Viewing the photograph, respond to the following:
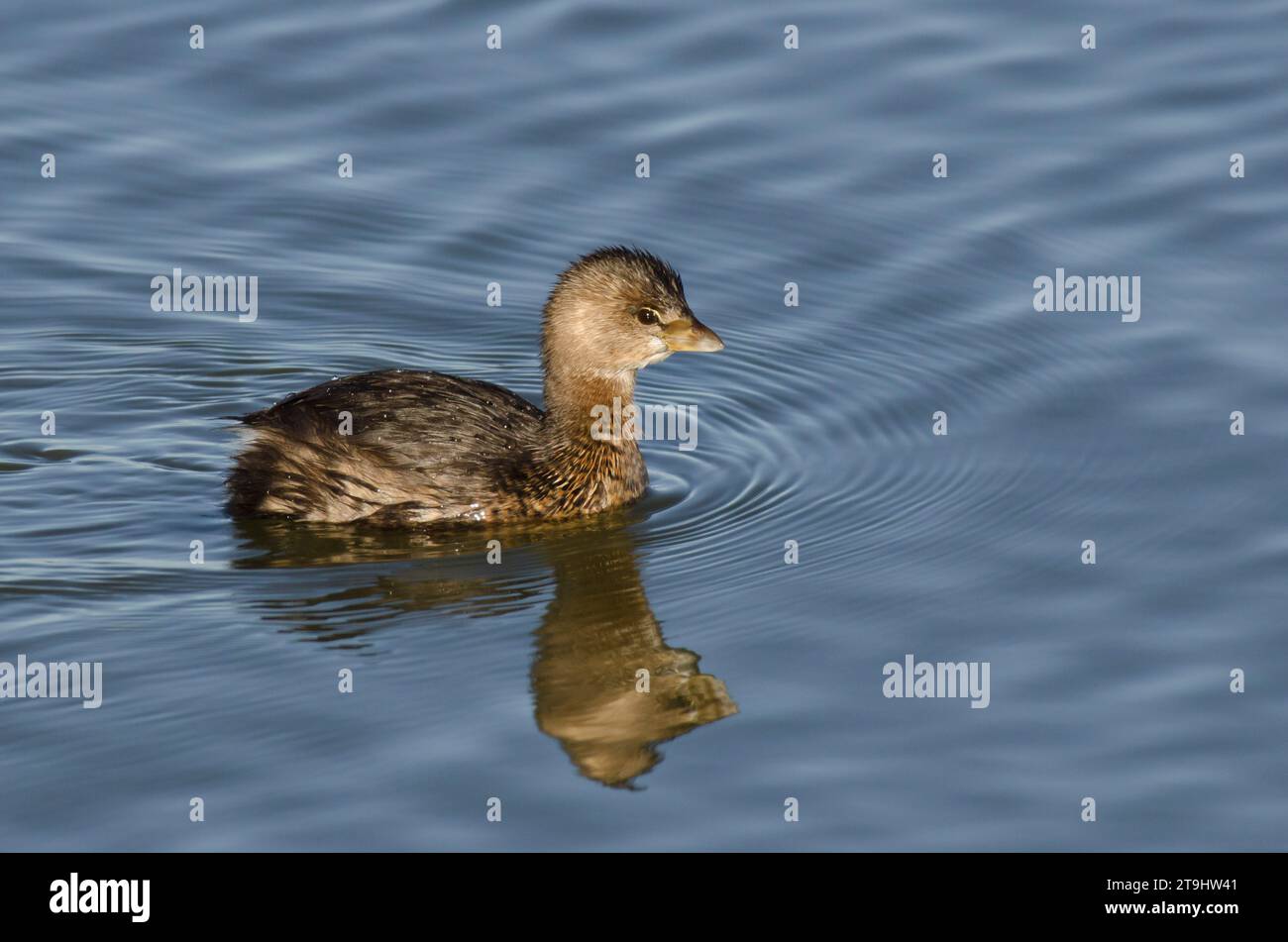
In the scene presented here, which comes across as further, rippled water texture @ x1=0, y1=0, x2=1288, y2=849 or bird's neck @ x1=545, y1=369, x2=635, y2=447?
bird's neck @ x1=545, y1=369, x2=635, y2=447

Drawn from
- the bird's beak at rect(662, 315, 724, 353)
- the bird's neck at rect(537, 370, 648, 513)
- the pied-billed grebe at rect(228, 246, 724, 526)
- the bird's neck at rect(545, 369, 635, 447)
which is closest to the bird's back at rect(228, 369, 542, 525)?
the pied-billed grebe at rect(228, 246, 724, 526)

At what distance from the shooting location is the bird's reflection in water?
9.55 metres

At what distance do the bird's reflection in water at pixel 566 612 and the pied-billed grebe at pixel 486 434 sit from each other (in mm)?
161

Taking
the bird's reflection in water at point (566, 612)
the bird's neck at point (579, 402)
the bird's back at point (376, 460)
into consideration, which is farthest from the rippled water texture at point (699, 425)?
the bird's neck at point (579, 402)

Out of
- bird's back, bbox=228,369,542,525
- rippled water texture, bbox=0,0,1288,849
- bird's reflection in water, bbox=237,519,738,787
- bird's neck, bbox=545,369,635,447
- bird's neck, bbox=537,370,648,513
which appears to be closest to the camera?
rippled water texture, bbox=0,0,1288,849

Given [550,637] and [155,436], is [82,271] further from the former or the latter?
[550,637]

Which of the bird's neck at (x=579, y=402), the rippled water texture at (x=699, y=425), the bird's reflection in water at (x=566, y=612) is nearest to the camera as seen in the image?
the rippled water texture at (x=699, y=425)

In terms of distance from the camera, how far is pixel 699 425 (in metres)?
13.0

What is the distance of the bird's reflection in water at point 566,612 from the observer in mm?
9555

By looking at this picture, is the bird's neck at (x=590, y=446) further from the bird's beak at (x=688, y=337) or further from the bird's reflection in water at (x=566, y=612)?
the bird's beak at (x=688, y=337)

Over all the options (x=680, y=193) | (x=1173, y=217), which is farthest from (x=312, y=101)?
(x=1173, y=217)

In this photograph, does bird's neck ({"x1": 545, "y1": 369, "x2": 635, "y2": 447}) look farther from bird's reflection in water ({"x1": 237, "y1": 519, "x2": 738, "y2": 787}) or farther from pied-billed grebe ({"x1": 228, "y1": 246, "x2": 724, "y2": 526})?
bird's reflection in water ({"x1": 237, "y1": 519, "x2": 738, "y2": 787})

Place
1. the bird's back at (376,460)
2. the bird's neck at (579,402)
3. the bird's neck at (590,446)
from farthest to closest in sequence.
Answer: the bird's neck at (579,402), the bird's neck at (590,446), the bird's back at (376,460)

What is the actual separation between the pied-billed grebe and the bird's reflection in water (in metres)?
0.16
